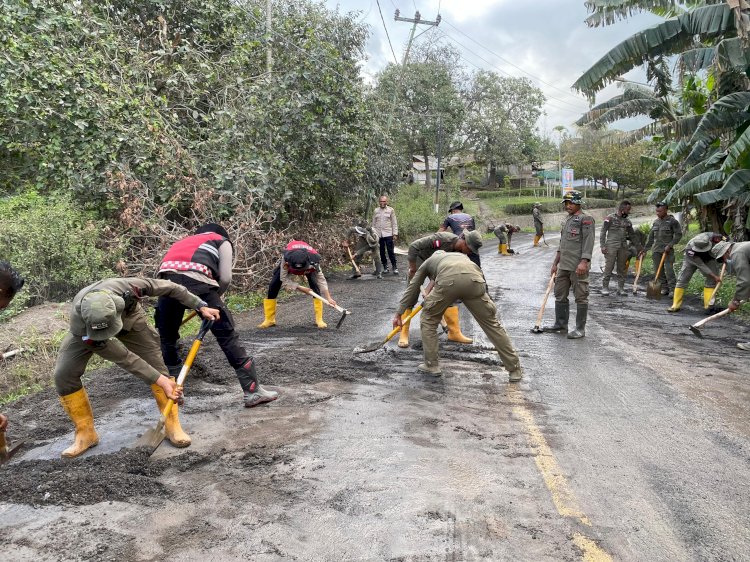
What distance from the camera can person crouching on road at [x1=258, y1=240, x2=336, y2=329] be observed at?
8.66m

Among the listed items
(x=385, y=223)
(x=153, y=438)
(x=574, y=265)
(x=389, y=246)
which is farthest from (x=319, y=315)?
(x=389, y=246)

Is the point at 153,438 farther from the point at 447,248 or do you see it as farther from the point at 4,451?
the point at 447,248

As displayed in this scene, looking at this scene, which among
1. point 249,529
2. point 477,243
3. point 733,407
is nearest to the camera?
point 249,529

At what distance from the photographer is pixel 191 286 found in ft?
17.8

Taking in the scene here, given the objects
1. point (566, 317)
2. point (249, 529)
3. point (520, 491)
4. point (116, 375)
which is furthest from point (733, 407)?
point (116, 375)

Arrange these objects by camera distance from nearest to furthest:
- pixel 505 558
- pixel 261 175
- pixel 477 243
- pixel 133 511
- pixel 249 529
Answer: pixel 505 558 < pixel 249 529 < pixel 133 511 < pixel 477 243 < pixel 261 175

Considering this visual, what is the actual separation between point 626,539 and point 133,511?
277 cm

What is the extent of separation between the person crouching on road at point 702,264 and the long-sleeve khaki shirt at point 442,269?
5.73 metres

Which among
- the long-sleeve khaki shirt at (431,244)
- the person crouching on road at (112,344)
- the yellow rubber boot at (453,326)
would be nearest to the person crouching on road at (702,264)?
the yellow rubber boot at (453,326)

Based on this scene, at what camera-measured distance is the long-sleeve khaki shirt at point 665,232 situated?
12477mm

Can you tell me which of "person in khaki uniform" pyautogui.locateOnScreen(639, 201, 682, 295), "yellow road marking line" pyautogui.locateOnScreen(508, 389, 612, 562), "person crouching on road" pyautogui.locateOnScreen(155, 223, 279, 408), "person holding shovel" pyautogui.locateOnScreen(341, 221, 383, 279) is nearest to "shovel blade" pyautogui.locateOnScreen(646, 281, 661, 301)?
"person in khaki uniform" pyautogui.locateOnScreen(639, 201, 682, 295)

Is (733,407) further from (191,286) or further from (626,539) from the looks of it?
(191,286)

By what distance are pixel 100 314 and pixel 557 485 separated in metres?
3.15

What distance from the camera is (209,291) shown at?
550cm
